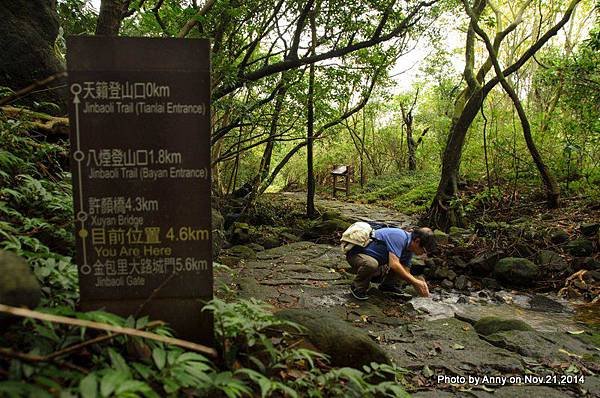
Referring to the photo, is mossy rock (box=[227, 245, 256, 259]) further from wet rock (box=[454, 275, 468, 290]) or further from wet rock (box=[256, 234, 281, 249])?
wet rock (box=[454, 275, 468, 290])

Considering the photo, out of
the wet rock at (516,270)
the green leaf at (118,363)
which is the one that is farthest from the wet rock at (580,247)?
the green leaf at (118,363)

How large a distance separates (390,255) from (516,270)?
3.29 metres

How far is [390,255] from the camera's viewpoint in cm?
649

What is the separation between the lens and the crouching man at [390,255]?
636 centimetres

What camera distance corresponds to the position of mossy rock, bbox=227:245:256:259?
390 inches

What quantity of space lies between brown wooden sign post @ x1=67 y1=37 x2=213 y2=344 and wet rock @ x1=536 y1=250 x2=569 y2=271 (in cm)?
768

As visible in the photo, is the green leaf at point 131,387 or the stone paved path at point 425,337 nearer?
the green leaf at point 131,387

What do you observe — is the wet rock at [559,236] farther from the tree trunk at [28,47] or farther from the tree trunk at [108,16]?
the tree trunk at [28,47]

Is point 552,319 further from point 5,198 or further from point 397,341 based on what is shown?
point 5,198

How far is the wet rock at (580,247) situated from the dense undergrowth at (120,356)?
21.2 ft

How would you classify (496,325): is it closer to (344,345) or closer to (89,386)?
(344,345)

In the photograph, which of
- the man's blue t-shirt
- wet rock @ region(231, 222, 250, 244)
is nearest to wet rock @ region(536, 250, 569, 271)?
the man's blue t-shirt

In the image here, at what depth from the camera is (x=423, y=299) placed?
7.28 meters

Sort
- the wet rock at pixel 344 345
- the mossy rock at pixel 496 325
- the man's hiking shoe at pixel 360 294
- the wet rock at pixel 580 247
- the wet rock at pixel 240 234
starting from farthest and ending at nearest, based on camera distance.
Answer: the wet rock at pixel 240 234
the wet rock at pixel 580 247
the man's hiking shoe at pixel 360 294
the mossy rock at pixel 496 325
the wet rock at pixel 344 345
